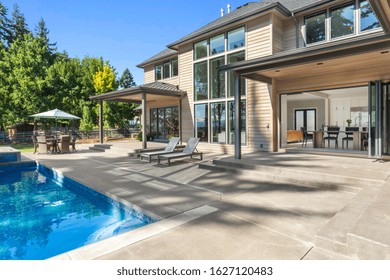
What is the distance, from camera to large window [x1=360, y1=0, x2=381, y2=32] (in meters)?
8.70

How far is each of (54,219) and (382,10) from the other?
738 cm

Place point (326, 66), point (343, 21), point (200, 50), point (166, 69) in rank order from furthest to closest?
point (166, 69) < point (200, 50) < point (343, 21) < point (326, 66)

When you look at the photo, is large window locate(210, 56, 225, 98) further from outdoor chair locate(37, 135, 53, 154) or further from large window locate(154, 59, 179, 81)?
outdoor chair locate(37, 135, 53, 154)

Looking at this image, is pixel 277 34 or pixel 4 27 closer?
pixel 277 34

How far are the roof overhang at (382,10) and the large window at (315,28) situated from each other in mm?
5227

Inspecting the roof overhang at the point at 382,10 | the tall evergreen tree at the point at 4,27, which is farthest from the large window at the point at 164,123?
the tall evergreen tree at the point at 4,27

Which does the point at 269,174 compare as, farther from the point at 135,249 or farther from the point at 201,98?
the point at 201,98

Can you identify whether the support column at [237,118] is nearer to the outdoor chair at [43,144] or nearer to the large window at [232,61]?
the large window at [232,61]

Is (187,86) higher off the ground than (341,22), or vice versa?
(341,22)

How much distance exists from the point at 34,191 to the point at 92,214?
9.70ft

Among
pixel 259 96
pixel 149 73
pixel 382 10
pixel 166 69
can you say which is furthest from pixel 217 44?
pixel 382 10

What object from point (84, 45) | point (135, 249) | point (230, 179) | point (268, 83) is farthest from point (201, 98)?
point (84, 45)

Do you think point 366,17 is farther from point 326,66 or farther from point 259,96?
point 259,96

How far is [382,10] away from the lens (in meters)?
4.22
